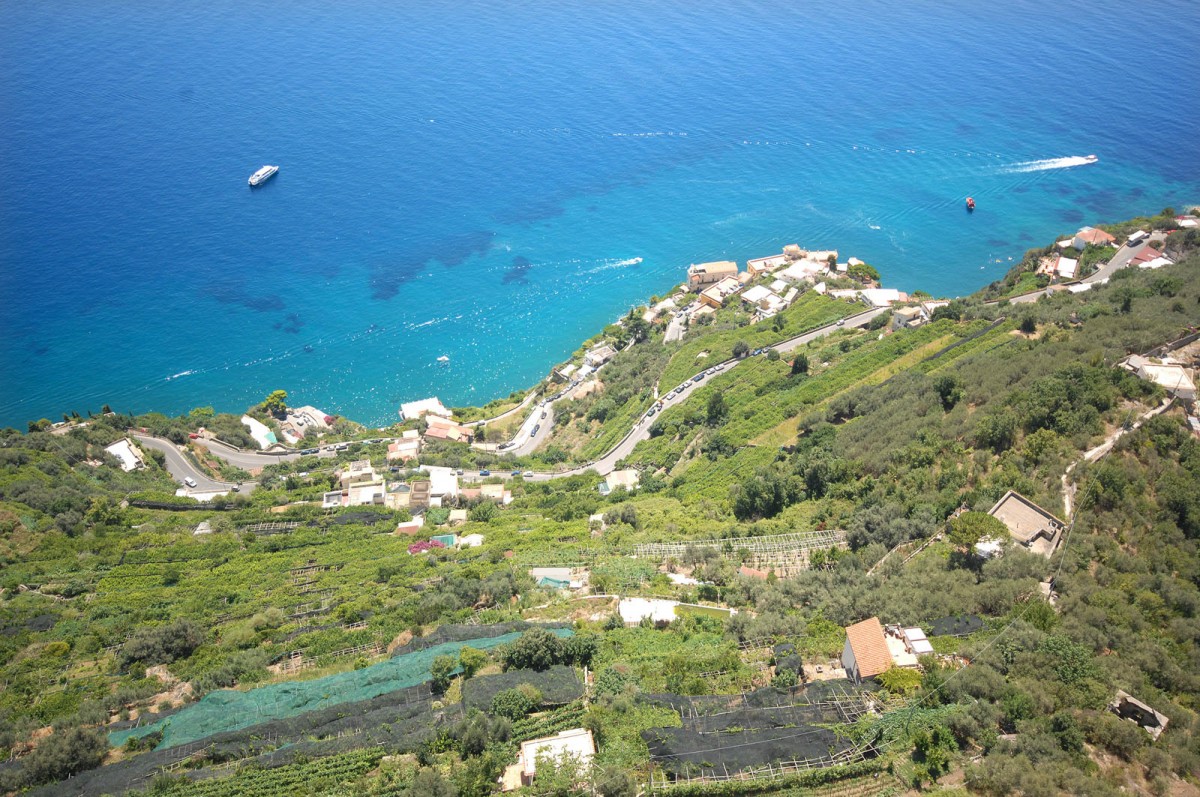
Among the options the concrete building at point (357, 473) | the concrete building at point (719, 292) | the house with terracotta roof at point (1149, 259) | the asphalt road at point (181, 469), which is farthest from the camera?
the concrete building at point (719, 292)

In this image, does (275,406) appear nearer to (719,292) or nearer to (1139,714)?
(719,292)

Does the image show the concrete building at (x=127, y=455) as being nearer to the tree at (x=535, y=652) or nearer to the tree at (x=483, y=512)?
the tree at (x=483, y=512)

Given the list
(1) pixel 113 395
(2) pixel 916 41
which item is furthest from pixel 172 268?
(2) pixel 916 41

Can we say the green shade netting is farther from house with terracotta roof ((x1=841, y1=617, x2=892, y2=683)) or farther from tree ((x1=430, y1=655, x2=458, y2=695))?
house with terracotta roof ((x1=841, y1=617, x2=892, y2=683))

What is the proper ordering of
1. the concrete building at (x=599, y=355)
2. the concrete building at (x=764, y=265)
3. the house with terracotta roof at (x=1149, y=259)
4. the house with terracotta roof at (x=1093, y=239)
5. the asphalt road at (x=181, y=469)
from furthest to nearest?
the concrete building at (x=764, y=265)
the concrete building at (x=599, y=355)
the house with terracotta roof at (x=1093, y=239)
the house with terracotta roof at (x=1149, y=259)
the asphalt road at (x=181, y=469)

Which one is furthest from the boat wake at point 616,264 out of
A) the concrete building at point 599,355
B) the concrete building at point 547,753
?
the concrete building at point 547,753

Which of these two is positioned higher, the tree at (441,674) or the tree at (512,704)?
the tree at (441,674)

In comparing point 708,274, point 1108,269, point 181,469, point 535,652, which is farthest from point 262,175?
point 1108,269

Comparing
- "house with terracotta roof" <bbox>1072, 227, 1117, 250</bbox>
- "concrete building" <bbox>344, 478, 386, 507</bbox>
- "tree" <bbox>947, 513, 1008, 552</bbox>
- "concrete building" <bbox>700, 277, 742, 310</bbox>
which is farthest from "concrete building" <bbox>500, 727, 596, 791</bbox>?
"house with terracotta roof" <bbox>1072, 227, 1117, 250</bbox>
